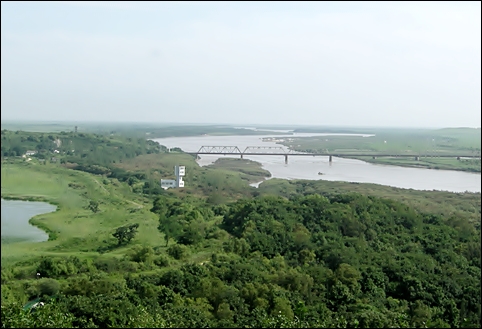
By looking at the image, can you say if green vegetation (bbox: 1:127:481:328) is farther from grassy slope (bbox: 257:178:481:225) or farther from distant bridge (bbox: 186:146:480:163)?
distant bridge (bbox: 186:146:480:163)

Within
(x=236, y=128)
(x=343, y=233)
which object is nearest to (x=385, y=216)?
(x=343, y=233)

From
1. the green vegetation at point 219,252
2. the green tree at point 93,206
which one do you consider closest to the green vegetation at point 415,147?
the green vegetation at point 219,252

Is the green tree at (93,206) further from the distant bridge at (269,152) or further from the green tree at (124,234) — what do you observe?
the distant bridge at (269,152)

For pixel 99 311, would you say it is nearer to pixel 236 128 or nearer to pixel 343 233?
pixel 343 233

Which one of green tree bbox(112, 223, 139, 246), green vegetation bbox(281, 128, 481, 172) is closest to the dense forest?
green tree bbox(112, 223, 139, 246)

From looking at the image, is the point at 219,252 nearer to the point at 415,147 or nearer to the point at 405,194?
the point at 405,194

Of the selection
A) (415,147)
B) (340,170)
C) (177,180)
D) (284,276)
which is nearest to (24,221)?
(177,180)
